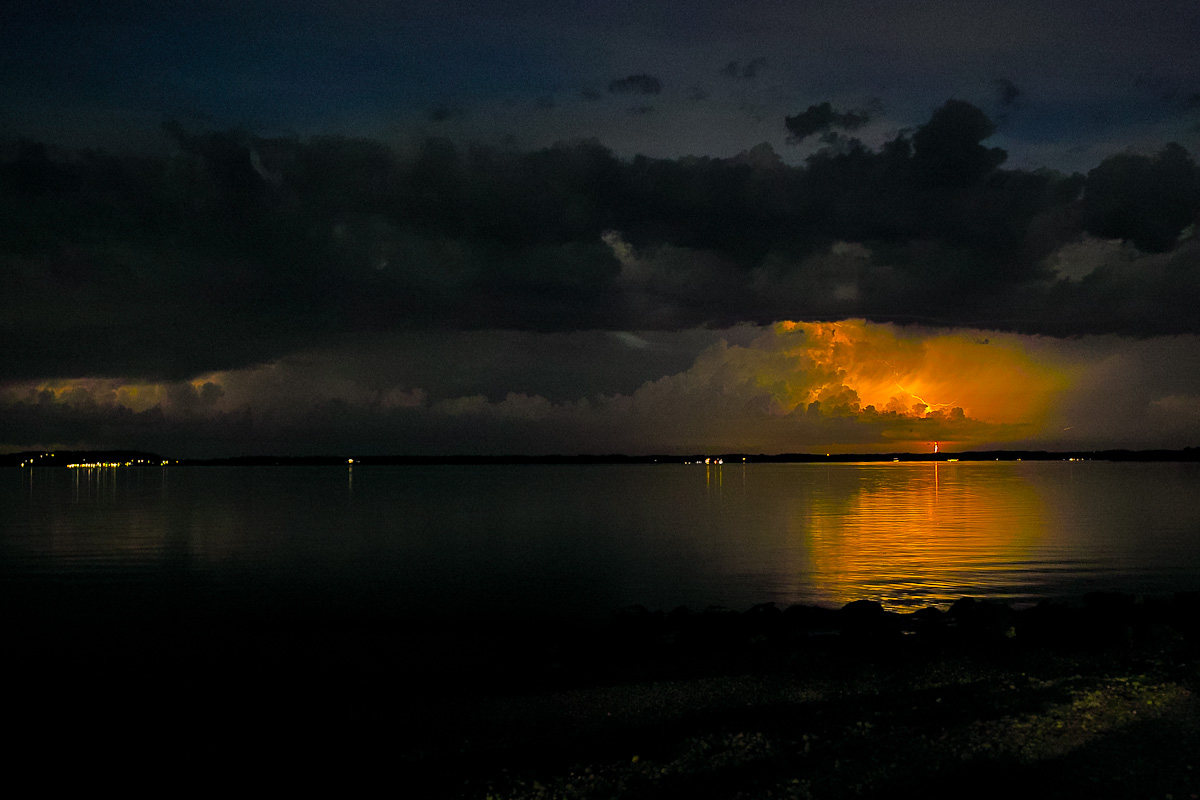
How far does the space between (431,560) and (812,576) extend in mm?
19389

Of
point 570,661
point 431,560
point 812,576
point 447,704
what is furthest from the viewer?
point 431,560

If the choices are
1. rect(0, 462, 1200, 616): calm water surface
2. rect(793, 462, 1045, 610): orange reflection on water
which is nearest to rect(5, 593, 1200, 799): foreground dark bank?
rect(0, 462, 1200, 616): calm water surface

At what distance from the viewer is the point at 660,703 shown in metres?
17.6

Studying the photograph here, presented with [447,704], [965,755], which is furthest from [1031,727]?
[447,704]

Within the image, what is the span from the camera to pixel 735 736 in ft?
47.4

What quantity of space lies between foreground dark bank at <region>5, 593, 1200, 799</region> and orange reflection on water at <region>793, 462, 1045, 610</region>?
8.09 m

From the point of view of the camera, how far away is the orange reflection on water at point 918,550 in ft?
121

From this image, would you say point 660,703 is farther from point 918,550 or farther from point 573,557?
point 918,550

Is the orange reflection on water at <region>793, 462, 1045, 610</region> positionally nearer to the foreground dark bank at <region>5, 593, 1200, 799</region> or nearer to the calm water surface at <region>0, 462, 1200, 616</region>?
the calm water surface at <region>0, 462, 1200, 616</region>

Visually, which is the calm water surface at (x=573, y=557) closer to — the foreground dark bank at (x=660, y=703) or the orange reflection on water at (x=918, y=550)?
Answer: the orange reflection on water at (x=918, y=550)

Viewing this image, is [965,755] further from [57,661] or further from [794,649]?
[57,661]

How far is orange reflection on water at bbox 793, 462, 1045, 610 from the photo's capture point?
37000 millimetres

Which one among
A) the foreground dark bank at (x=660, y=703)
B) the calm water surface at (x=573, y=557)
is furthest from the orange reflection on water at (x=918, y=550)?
the foreground dark bank at (x=660, y=703)

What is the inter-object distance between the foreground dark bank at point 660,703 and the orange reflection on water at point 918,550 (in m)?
8.09
